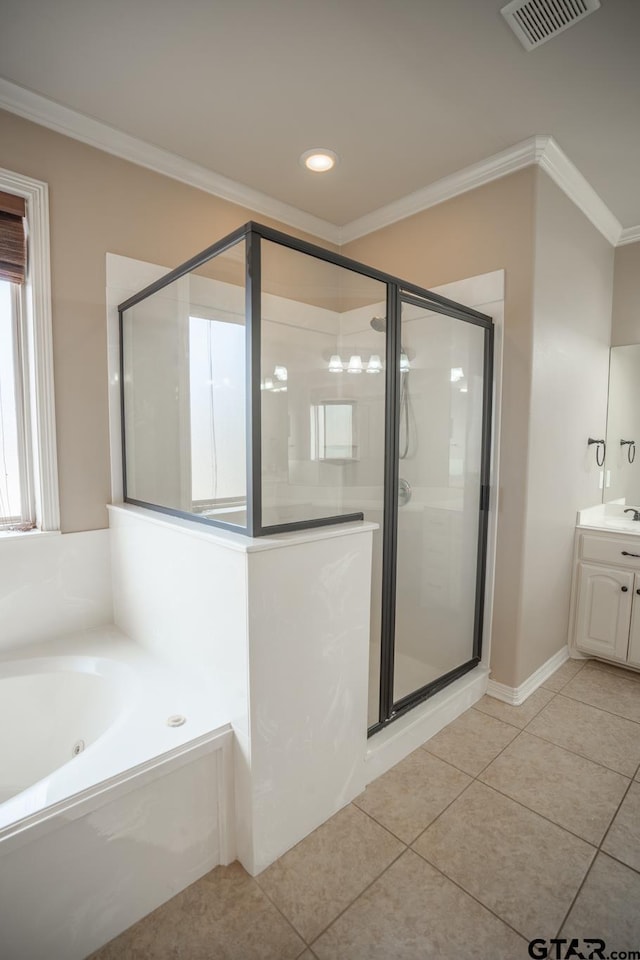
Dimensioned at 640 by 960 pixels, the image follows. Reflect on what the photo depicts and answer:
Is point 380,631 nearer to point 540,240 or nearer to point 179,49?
point 540,240

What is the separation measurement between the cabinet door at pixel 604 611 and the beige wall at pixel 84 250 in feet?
9.07

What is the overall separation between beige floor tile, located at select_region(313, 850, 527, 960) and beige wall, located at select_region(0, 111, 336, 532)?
1753 millimetres

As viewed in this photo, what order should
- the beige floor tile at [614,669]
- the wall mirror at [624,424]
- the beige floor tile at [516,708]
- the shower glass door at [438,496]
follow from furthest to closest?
1. the wall mirror at [624,424]
2. the beige floor tile at [614,669]
3. the beige floor tile at [516,708]
4. the shower glass door at [438,496]

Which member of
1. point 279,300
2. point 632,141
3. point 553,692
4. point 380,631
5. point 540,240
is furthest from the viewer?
point 553,692

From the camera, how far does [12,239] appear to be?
1.84 m

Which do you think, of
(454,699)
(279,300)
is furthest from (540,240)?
(454,699)

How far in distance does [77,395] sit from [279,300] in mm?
1098

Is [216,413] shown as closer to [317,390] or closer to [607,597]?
[317,390]

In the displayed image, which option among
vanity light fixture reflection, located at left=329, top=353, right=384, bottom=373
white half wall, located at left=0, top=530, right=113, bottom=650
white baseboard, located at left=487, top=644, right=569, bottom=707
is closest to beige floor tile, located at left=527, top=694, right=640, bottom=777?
white baseboard, located at left=487, top=644, right=569, bottom=707

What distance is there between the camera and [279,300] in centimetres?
150

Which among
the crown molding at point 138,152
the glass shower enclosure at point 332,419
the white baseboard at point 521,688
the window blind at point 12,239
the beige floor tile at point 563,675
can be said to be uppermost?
the crown molding at point 138,152

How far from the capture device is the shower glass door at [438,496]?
200cm

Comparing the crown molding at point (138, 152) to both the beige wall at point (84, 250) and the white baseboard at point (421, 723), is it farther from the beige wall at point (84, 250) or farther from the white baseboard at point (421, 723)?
the white baseboard at point (421, 723)

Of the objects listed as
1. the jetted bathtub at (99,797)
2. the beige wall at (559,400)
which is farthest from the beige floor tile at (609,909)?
the jetted bathtub at (99,797)
